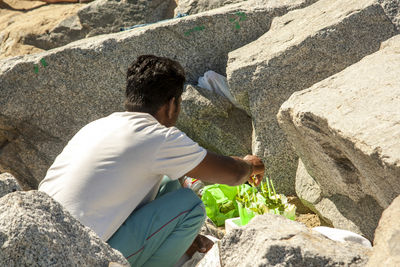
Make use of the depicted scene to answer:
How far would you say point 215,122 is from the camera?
4426mm

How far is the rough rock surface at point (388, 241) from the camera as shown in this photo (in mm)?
1657

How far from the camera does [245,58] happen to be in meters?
4.11

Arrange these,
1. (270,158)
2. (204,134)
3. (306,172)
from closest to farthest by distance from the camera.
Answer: (306,172)
(270,158)
(204,134)

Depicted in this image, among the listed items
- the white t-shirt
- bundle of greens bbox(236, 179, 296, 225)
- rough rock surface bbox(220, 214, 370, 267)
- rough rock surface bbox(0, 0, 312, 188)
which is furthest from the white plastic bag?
rough rock surface bbox(220, 214, 370, 267)

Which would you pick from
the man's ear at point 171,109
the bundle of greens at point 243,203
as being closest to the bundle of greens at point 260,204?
the bundle of greens at point 243,203

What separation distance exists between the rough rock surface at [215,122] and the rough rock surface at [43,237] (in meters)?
2.62

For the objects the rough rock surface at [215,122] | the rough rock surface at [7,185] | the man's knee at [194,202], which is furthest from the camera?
the rough rock surface at [215,122]

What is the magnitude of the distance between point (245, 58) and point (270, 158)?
0.72 meters

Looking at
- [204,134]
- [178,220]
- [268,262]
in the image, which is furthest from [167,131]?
Result: [204,134]

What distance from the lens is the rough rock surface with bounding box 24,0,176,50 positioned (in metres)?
6.79

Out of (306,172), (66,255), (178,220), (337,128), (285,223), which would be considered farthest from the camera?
(306,172)

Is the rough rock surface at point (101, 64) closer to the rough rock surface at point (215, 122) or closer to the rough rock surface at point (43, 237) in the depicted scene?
the rough rock surface at point (215, 122)

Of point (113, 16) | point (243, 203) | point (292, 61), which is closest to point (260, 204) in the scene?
point (243, 203)

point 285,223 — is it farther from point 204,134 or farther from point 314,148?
point 204,134
